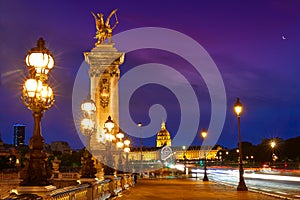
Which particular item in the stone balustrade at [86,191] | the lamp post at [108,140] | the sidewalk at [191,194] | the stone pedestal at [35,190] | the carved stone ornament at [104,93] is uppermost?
the carved stone ornament at [104,93]

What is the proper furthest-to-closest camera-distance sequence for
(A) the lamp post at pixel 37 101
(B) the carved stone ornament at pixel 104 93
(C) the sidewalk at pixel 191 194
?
(B) the carved stone ornament at pixel 104 93, (C) the sidewalk at pixel 191 194, (A) the lamp post at pixel 37 101

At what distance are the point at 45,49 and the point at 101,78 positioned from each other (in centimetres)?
5360

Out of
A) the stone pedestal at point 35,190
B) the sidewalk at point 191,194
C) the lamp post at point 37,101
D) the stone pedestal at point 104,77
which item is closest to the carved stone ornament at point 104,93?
the stone pedestal at point 104,77

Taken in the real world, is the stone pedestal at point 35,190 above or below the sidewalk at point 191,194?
above

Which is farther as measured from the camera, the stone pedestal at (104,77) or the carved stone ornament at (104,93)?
the stone pedestal at (104,77)

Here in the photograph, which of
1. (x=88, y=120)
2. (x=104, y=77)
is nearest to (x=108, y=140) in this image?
(x=88, y=120)

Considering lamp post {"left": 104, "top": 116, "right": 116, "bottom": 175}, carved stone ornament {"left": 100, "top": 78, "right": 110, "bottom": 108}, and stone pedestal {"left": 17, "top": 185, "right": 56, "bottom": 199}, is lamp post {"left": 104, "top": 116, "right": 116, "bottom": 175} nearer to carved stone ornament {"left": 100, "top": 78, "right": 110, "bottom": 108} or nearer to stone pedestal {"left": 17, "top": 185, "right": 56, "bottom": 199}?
stone pedestal {"left": 17, "top": 185, "right": 56, "bottom": 199}

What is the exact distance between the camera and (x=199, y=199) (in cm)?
2369

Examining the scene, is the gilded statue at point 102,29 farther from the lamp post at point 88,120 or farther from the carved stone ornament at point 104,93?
the lamp post at point 88,120

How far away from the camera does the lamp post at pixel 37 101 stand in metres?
11.3

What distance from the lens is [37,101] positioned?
12.4 meters

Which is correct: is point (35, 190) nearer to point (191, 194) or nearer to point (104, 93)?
point (191, 194)

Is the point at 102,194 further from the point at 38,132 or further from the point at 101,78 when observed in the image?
the point at 101,78

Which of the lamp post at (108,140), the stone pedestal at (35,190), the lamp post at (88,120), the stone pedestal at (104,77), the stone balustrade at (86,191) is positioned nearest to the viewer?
the stone pedestal at (35,190)
